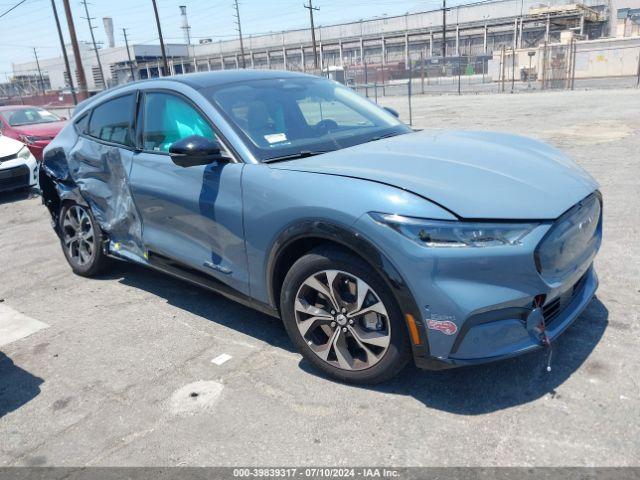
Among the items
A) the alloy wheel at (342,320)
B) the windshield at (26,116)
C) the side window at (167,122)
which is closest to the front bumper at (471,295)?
the alloy wheel at (342,320)

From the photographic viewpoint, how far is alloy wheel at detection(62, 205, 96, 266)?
469 centimetres

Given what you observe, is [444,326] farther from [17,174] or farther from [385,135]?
[17,174]

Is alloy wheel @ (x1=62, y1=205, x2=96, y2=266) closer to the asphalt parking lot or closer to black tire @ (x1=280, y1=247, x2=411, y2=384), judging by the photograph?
the asphalt parking lot

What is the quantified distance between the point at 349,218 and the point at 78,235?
10.8ft

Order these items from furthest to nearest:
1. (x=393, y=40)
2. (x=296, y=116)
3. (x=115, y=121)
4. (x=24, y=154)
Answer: (x=393, y=40) → (x=24, y=154) → (x=115, y=121) → (x=296, y=116)

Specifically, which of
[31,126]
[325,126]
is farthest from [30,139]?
[325,126]

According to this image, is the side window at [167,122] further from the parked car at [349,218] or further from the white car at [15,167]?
the white car at [15,167]

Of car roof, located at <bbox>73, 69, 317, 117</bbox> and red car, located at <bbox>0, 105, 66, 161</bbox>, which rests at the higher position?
car roof, located at <bbox>73, 69, 317, 117</bbox>

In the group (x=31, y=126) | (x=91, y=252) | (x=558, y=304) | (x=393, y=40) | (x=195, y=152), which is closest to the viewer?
(x=558, y=304)

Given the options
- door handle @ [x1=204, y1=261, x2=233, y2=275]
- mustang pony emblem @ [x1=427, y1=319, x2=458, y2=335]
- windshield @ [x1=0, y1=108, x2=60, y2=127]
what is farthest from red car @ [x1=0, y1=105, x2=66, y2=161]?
mustang pony emblem @ [x1=427, y1=319, x2=458, y2=335]

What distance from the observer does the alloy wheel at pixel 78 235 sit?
469 cm

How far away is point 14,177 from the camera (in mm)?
9070

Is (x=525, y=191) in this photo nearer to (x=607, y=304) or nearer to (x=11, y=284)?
(x=607, y=304)

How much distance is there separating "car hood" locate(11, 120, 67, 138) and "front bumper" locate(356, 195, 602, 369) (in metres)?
10.7
